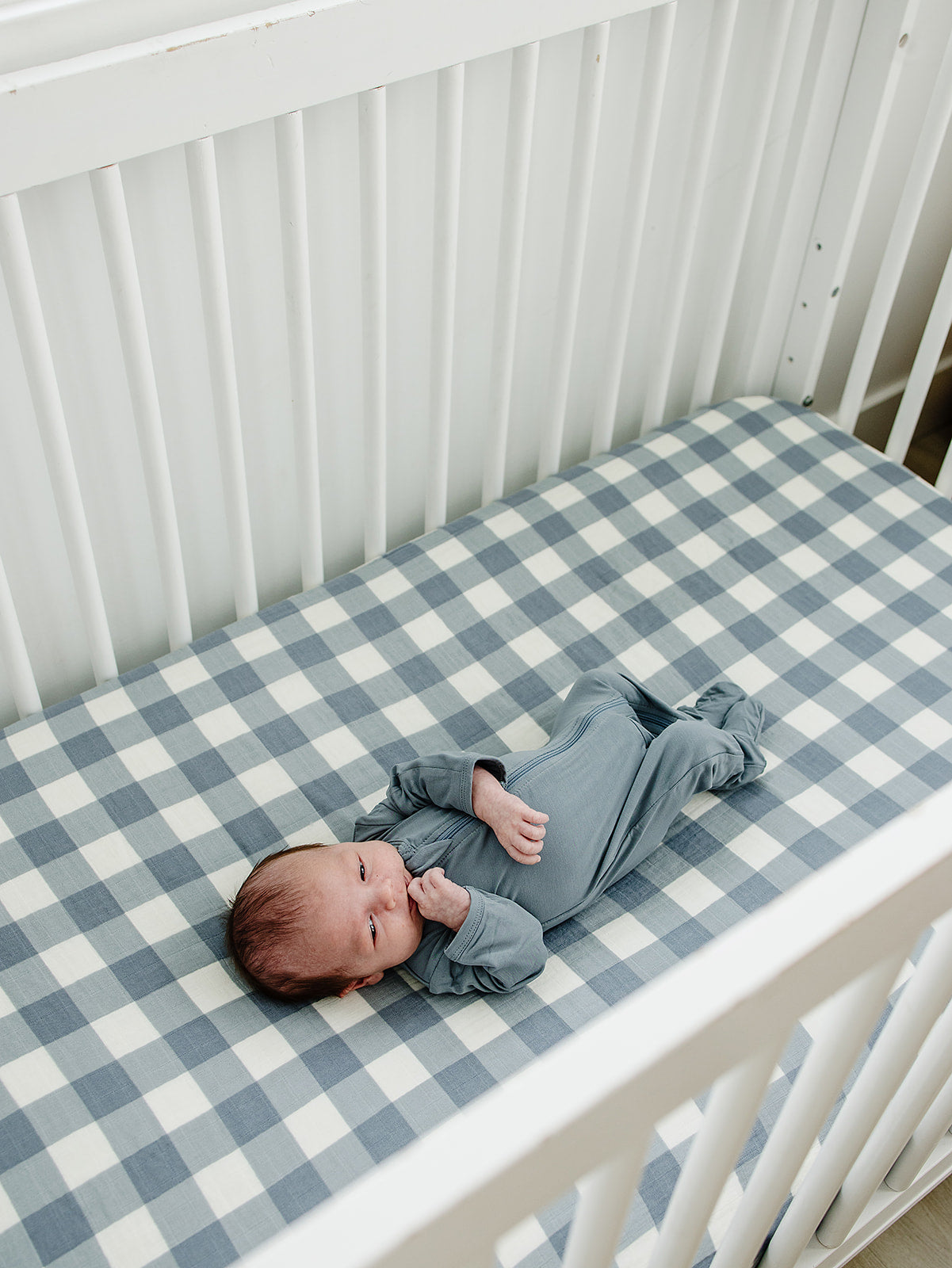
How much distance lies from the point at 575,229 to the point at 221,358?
399 millimetres

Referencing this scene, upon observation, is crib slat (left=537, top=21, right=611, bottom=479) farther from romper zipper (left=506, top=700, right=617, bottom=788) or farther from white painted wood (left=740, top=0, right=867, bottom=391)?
romper zipper (left=506, top=700, right=617, bottom=788)

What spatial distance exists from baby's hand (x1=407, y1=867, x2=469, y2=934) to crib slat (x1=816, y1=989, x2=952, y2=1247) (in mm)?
334

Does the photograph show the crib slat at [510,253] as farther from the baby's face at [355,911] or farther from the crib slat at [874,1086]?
the crib slat at [874,1086]

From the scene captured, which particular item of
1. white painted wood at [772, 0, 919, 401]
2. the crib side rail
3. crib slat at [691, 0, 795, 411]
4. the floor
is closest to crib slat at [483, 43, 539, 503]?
crib slat at [691, 0, 795, 411]

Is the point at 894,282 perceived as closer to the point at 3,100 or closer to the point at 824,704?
the point at 824,704

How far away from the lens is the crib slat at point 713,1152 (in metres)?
0.50

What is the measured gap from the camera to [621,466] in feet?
4.34

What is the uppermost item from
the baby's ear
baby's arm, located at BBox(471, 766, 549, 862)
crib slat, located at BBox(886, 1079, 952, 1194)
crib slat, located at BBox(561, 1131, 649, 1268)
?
crib slat, located at BBox(561, 1131, 649, 1268)

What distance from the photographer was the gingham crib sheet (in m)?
0.80

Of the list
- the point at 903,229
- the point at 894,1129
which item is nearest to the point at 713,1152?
the point at 894,1129

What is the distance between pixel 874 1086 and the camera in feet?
2.21

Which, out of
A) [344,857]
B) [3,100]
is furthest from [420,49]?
[344,857]

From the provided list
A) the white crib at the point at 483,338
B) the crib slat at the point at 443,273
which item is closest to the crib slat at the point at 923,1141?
the white crib at the point at 483,338

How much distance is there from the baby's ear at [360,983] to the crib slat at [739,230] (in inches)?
34.0
